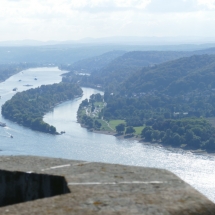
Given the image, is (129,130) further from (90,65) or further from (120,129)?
(90,65)

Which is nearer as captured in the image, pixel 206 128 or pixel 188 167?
pixel 188 167

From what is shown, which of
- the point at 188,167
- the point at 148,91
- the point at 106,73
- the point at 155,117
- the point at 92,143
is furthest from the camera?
the point at 106,73

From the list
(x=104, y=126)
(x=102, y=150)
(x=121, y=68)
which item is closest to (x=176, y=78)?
(x=121, y=68)

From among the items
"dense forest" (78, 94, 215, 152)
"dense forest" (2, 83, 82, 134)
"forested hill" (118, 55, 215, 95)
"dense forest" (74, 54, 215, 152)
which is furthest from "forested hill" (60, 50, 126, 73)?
"dense forest" (78, 94, 215, 152)

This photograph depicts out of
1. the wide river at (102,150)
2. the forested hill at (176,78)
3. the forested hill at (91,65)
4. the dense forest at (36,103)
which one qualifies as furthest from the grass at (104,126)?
the forested hill at (91,65)

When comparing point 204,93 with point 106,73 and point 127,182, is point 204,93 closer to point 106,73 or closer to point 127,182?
point 106,73

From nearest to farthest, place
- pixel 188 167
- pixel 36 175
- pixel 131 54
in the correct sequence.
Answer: pixel 36 175 → pixel 188 167 → pixel 131 54

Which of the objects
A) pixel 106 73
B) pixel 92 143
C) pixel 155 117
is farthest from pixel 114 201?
pixel 106 73
